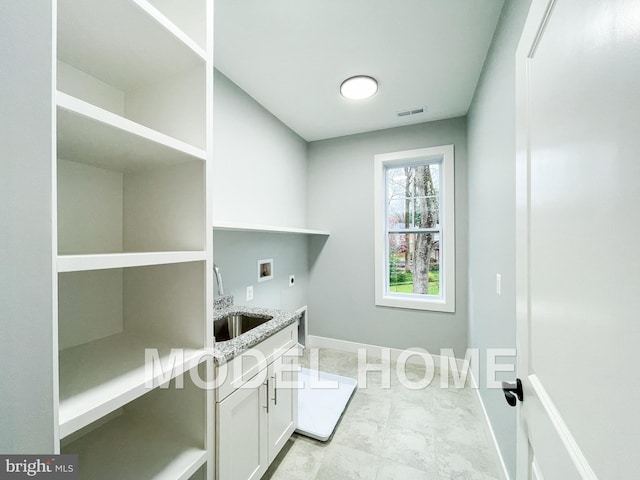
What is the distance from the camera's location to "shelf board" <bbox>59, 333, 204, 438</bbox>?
0.64 meters

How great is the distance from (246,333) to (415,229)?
86.2 inches

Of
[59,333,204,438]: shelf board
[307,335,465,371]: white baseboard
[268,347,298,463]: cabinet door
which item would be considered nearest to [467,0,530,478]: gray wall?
[307,335,465,371]: white baseboard

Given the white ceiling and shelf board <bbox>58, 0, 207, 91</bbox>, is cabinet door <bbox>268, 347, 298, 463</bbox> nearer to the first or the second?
shelf board <bbox>58, 0, 207, 91</bbox>

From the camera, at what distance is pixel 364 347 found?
9.24ft

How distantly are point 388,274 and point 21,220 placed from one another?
111 inches

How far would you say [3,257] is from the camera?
0.48m

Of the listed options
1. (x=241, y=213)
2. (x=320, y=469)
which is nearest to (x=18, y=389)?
(x=320, y=469)

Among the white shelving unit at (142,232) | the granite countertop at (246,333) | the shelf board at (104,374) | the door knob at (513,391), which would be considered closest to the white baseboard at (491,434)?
the door knob at (513,391)

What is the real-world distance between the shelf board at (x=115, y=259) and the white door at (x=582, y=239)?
40.9 inches

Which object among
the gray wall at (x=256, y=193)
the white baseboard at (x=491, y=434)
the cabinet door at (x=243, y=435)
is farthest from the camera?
the gray wall at (x=256, y=193)

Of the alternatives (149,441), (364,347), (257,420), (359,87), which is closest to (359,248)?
(364,347)

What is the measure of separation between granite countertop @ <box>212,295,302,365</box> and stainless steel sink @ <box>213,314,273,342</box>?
44 millimetres

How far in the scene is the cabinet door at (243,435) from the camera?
1039 mm

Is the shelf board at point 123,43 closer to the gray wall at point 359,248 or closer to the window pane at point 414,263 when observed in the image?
the gray wall at point 359,248
